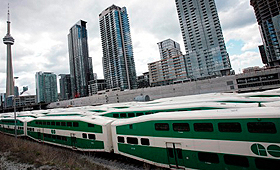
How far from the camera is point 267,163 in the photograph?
611cm

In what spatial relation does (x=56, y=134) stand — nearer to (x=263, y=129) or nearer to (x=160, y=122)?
(x=160, y=122)

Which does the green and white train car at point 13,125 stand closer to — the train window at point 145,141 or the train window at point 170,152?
the train window at point 145,141

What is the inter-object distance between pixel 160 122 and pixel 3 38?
18751 cm

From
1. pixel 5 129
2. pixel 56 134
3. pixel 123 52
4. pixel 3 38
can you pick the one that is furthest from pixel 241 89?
pixel 3 38

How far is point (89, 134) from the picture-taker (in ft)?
42.4

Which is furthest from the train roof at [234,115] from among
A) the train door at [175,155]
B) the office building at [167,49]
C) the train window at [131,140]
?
the office building at [167,49]

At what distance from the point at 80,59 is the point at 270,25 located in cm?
18876

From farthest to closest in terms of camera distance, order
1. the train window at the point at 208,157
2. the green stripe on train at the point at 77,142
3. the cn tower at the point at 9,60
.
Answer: the cn tower at the point at 9,60 < the green stripe on train at the point at 77,142 < the train window at the point at 208,157

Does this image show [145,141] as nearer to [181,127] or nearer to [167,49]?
[181,127]

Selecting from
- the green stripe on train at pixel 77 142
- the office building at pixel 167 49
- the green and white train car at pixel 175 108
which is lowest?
the green stripe on train at pixel 77 142

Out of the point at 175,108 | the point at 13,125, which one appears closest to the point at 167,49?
the point at 13,125

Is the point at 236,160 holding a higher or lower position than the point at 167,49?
lower

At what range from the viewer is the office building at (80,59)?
18700 cm

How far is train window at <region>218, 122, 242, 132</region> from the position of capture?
6.82m
